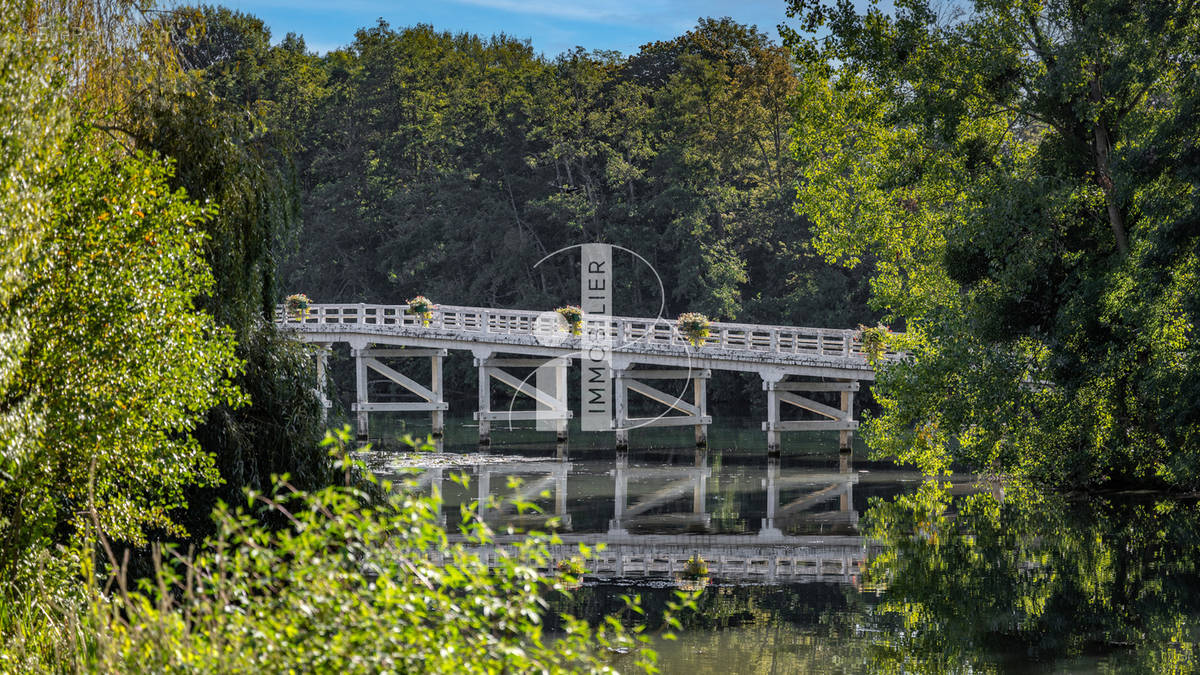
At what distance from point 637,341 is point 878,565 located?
51.7ft

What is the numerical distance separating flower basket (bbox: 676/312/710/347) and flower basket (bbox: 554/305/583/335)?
2.57 m

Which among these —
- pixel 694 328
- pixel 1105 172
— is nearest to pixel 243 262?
pixel 1105 172

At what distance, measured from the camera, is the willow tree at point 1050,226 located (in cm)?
1608

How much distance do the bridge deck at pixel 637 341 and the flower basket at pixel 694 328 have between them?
163mm

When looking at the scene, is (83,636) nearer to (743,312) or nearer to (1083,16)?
(1083,16)

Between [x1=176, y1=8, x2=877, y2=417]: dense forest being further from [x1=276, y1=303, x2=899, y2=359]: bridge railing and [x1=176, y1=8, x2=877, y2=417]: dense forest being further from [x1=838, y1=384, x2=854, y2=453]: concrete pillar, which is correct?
[x1=838, y1=384, x2=854, y2=453]: concrete pillar

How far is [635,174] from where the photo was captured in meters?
44.7

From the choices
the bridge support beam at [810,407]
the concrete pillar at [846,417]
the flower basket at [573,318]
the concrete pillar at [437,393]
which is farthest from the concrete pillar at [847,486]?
the concrete pillar at [437,393]

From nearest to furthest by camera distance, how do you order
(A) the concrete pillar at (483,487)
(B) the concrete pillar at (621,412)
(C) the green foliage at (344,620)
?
(C) the green foliage at (344,620) < (A) the concrete pillar at (483,487) < (B) the concrete pillar at (621,412)

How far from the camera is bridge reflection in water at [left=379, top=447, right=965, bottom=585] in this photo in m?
15.9

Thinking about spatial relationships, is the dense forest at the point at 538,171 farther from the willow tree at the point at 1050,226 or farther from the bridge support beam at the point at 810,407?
the willow tree at the point at 1050,226

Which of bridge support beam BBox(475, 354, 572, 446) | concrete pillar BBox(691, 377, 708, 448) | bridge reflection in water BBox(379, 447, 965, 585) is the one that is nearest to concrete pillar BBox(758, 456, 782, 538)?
bridge reflection in water BBox(379, 447, 965, 585)

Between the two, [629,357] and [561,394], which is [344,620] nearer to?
[629,357]

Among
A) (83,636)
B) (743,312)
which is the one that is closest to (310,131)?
(743,312)
